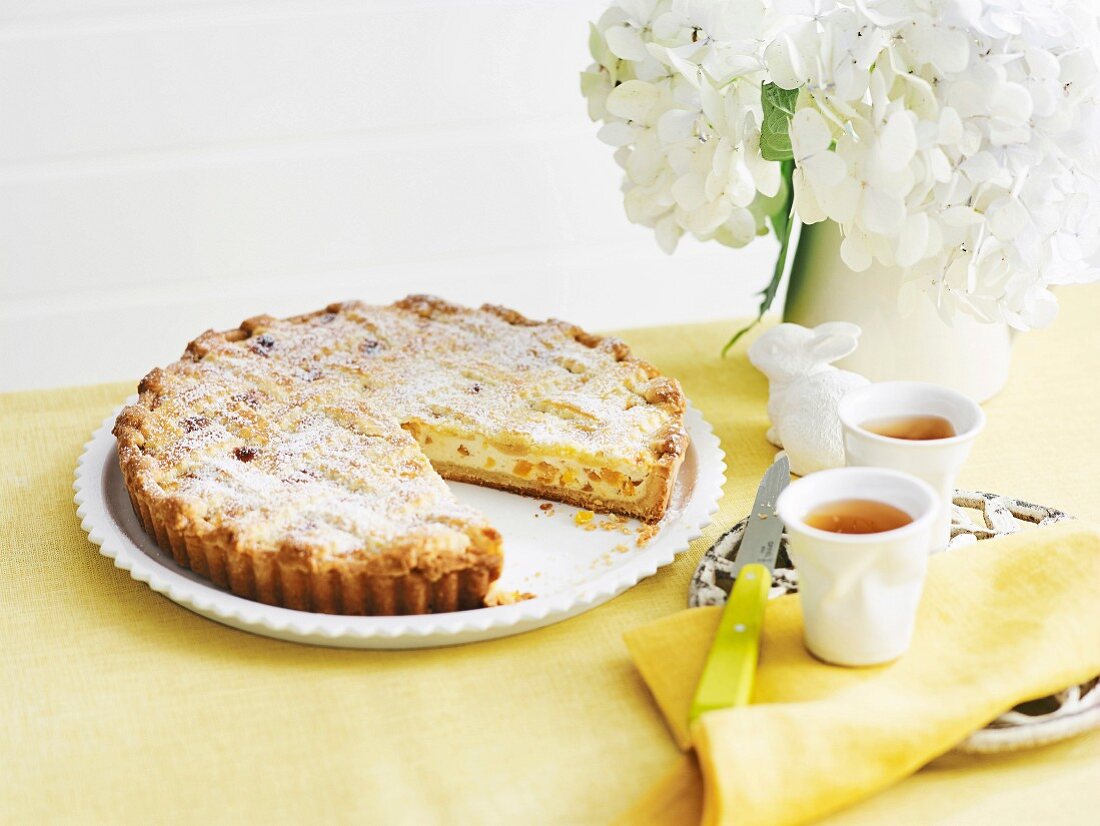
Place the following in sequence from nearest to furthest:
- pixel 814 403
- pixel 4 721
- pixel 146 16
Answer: pixel 4 721 → pixel 814 403 → pixel 146 16

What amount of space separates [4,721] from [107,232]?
1.94 meters

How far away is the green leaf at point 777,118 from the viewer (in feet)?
5.75

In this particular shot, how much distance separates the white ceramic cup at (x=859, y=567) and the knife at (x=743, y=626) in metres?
0.07

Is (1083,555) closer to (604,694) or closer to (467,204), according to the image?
(604,694)

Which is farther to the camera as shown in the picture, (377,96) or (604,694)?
(377,96)

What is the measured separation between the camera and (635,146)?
1914 mm

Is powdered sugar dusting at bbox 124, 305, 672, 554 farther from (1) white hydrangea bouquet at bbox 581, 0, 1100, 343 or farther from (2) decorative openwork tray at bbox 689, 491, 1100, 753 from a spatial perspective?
(1) white hydrangea bouquet at bbox 581, 0, 1100, 343

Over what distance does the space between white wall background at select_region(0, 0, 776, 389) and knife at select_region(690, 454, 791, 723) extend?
1.83 metres

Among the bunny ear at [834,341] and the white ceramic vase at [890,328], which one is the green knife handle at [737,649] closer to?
the bunny ear at [834,341]

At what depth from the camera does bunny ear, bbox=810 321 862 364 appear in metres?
1.97

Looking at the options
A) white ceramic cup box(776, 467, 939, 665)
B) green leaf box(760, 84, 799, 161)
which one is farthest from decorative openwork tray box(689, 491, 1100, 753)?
green leaf box(760, 84, 799, 161)

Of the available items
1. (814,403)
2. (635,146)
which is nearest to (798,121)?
(635,146)

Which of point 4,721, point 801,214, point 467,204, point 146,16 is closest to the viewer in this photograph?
point 4,721

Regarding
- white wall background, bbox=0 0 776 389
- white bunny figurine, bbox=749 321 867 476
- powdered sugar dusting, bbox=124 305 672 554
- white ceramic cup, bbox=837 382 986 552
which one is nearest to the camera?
white ceramic cup, bbox=837 382 986 552
